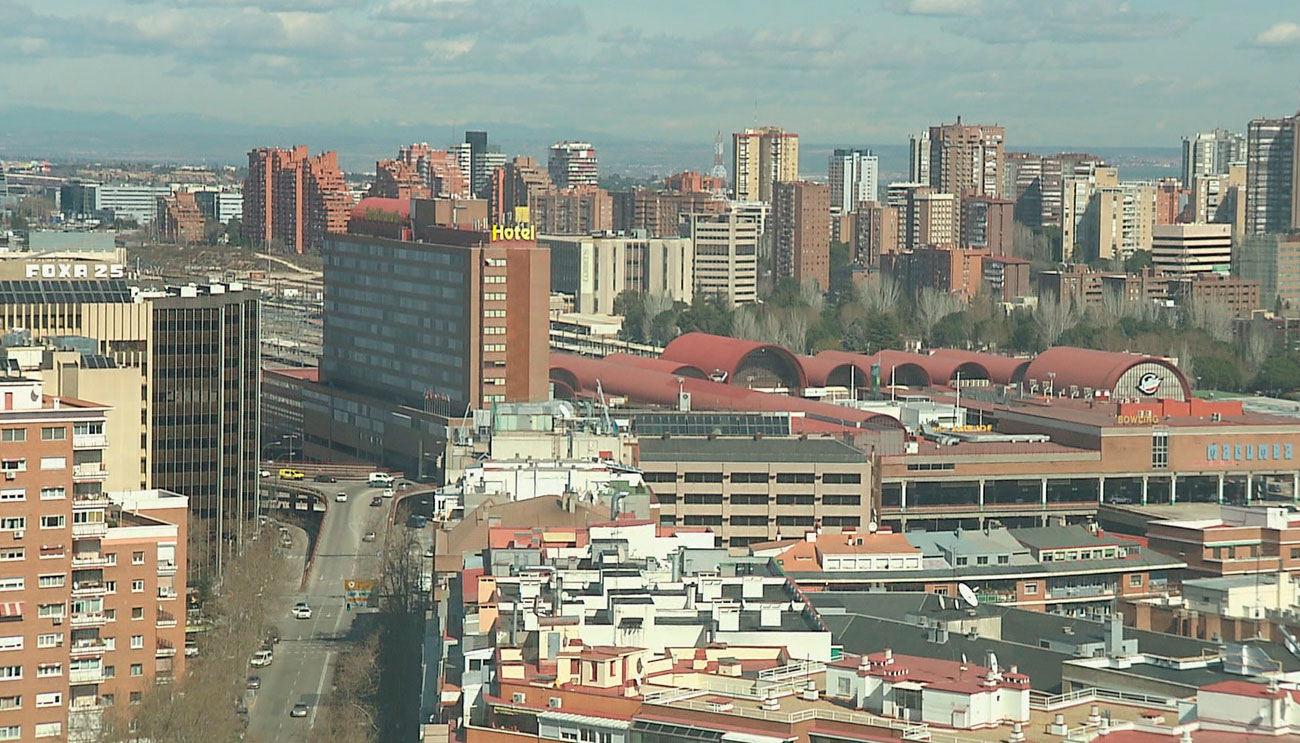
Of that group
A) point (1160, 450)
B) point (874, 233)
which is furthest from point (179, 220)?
point (1160, 450)

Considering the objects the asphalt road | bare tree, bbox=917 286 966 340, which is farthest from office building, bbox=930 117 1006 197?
the asphalt road

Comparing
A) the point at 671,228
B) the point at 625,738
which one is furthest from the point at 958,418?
the point at 671,228

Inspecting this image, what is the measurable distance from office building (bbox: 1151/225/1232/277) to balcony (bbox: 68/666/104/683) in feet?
335

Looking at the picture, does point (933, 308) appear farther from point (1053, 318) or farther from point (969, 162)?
point (969, 162)

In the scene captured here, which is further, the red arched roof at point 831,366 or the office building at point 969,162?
the office building at point 969,162

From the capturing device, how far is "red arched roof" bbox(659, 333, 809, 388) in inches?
3211

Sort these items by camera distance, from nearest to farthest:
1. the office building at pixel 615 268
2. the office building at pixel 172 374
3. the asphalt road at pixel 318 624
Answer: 1. the asphalt road at pixel 318 624
2. the office building at pixel 172 374
3. the office building at pixel 615 268

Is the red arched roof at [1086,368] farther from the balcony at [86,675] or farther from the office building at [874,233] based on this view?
the office building at [874,233]

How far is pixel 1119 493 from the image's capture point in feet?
205

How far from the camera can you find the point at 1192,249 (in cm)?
13375

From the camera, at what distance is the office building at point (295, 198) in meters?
152

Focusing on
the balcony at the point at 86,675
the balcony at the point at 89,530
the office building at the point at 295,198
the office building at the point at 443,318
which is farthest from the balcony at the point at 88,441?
the office building at the point at 295,198

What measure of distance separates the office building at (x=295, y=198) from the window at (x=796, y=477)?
96.7m

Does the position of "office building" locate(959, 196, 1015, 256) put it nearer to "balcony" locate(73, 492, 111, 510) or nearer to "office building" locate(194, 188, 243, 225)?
"office building" locate(194, 188, 243, 225)
